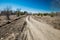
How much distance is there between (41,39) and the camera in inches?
352

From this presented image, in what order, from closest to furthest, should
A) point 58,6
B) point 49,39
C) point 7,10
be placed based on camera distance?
1. point 49,39
2. point 58,6
3. point 7,10

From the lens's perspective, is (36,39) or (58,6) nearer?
(36,39)

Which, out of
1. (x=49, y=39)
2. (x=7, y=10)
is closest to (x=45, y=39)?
(x=49, y=39)

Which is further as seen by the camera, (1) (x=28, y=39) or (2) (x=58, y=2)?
(2) (x=58, y=2)

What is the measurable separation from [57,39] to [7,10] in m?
43.6

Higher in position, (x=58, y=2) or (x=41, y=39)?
(x=58, y=2)

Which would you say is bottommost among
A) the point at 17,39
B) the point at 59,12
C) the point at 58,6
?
Result: the point at 17,39

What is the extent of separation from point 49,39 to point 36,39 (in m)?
1.22

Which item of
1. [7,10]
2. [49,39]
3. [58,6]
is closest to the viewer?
[49,39]

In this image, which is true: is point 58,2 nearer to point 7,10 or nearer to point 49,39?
point 49,39

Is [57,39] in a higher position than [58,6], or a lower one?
lower

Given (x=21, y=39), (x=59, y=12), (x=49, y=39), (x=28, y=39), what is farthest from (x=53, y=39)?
(x=59, y=12)

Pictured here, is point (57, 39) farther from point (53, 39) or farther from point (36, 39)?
point (36, 39)

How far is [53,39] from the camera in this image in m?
8.90
